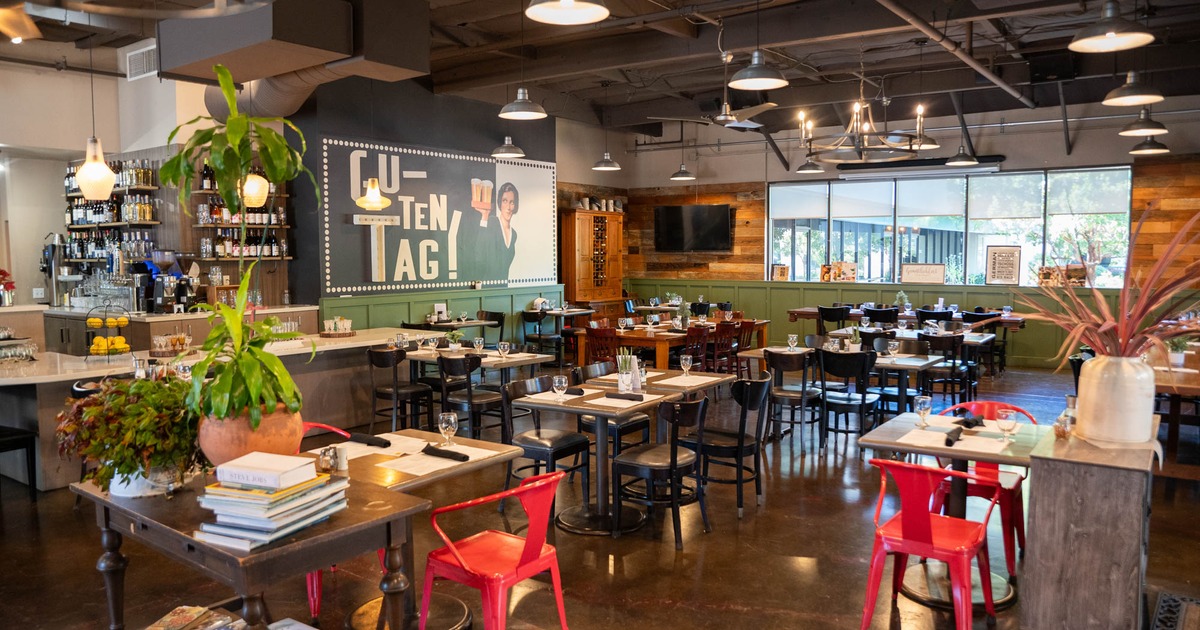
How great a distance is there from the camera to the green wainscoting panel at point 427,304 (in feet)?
32.0

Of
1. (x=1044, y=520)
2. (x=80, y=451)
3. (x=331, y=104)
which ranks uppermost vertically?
(x=331, y=104)

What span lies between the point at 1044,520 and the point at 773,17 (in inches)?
247

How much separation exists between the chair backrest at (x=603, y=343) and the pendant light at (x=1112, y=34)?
522 cm

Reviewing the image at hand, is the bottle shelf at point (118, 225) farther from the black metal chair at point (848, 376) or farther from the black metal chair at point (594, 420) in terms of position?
the black metal chair at point (848, 376)

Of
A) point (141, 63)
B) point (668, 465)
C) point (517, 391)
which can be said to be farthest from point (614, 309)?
point (668, 465)

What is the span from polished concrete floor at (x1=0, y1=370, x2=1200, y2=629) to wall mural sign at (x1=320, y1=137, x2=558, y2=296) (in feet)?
15.3

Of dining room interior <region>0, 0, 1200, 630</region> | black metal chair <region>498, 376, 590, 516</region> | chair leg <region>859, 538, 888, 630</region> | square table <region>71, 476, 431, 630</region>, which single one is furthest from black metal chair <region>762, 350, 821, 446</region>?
square table <region>71, 476, 431, 630</region>

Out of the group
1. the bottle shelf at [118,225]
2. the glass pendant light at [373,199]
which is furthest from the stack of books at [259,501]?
the bottle shelf at [118,225]

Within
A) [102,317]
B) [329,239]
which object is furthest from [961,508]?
[329,239]

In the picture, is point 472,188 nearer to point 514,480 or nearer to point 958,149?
point 514,480

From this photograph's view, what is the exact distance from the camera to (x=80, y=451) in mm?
2535

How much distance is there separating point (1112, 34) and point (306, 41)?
5.19m

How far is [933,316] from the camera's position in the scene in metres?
10.9

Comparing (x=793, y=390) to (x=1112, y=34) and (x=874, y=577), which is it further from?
(x=874, y=577)
